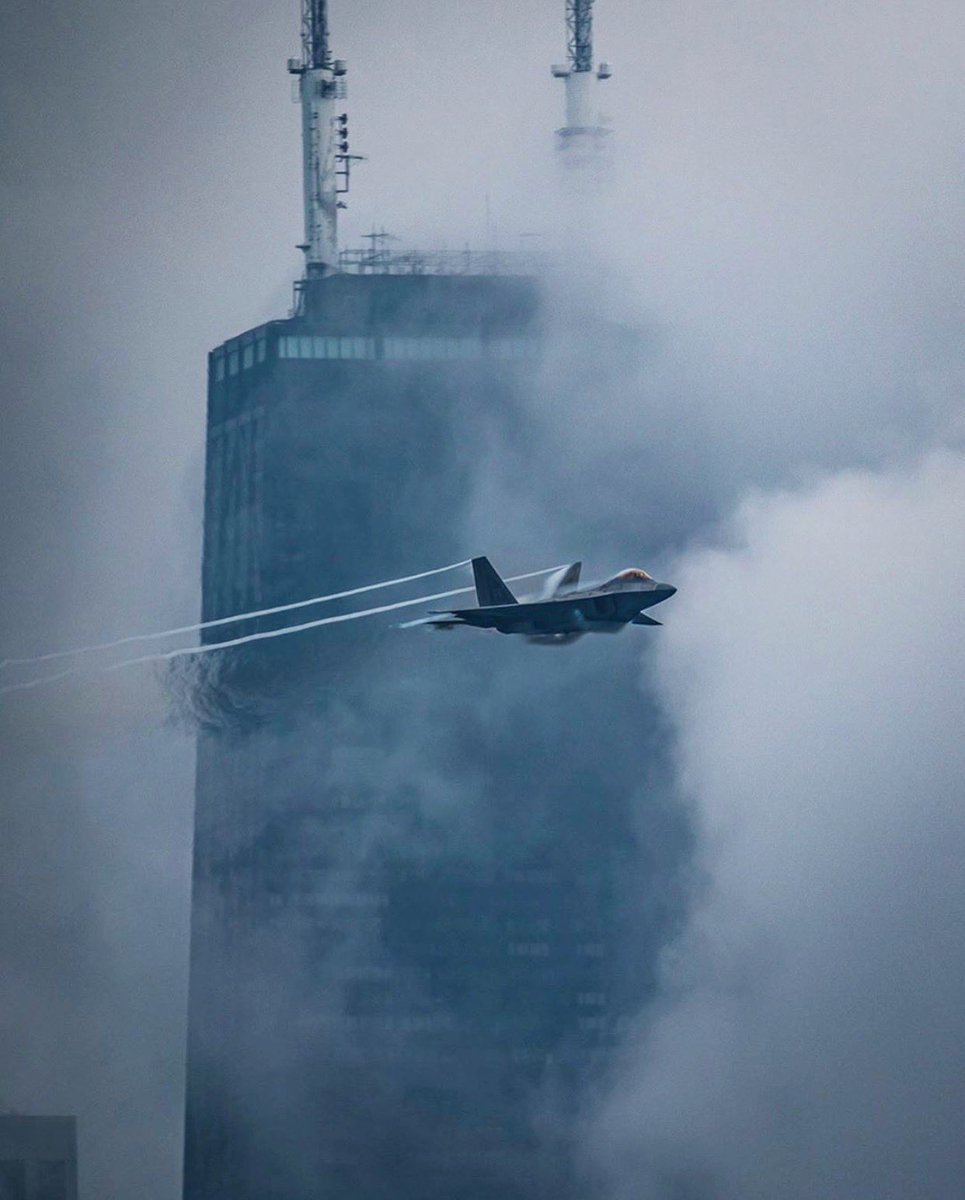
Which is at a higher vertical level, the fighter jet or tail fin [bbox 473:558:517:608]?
tail fin [bbox 473:558:517:608]

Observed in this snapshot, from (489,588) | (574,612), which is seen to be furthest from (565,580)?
(574,612)

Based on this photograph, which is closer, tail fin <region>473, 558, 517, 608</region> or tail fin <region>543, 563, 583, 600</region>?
tail fin <region>473, 558, 517, 608</region>

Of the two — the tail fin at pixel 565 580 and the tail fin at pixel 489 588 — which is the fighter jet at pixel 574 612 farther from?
the tail fin at pixel 565 580

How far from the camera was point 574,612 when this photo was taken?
6998 inches

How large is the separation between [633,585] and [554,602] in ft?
15.9

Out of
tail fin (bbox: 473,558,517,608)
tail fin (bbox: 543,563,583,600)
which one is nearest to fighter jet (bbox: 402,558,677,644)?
tail fin (bbox: 473,558,517,608)

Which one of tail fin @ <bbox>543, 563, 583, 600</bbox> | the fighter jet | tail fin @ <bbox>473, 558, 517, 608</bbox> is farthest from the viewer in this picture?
tail fin @ <bbox>543, 563, 583, 600</bbox>

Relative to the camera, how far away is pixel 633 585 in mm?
176625

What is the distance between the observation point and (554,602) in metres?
178

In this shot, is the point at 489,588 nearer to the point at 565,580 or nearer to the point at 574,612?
the point at 565,580

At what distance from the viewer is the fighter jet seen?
176m

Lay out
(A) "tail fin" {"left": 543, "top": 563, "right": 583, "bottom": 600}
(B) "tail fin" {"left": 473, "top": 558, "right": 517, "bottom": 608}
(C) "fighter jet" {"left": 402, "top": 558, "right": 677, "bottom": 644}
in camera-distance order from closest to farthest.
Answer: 1. (C) "fighter jet" {"left": 402, "top": 558, "right": 677, "bottom": 644}
2. (B) "tail fin" {"left": 473, "top": 558, "right": 517, "bottom": 608}
3. (A) "tail fin" {"left": 543, "top": 563, "right": 583, "bottom": 600}

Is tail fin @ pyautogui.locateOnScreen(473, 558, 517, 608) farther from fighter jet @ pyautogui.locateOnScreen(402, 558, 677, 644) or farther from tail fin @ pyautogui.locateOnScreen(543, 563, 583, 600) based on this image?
tail fin @ pyautogui.locateOnScreen(543, 563, 583, 600)

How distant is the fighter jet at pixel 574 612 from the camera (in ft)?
579
